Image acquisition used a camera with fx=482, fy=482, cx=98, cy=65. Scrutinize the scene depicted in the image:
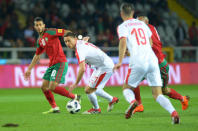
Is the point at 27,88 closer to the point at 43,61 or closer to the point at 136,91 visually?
the point at 43,61

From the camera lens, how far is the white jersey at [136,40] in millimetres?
8047

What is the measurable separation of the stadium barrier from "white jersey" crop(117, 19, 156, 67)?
11.0 metres

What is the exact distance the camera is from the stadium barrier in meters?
19.0

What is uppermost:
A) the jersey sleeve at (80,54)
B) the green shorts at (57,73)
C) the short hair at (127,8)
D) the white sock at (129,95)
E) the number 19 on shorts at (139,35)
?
the short hair at (127,8)

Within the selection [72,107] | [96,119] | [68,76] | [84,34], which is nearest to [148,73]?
[96,119]

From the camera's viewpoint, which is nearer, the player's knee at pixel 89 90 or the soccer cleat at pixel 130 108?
the soccer cleat at pixel 130 108

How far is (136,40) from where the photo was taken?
8.10 m

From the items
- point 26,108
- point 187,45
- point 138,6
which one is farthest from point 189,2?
point 26,108

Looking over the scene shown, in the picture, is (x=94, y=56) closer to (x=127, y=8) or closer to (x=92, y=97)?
(x=92, y=97)

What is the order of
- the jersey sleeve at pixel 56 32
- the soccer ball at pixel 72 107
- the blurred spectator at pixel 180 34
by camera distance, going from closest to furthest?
the soccer ball at pixel 72 107 → the jersey sleeve at pixel 56 32 → the blurred spectator at pixel 180 34

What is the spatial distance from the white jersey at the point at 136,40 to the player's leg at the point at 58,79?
9.14 ft

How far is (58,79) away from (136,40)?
123 inches

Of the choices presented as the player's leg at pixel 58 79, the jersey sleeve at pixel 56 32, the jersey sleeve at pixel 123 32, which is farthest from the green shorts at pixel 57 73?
the jersey sleeve at pixel 123 32

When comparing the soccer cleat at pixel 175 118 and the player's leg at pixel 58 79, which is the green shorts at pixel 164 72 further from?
the soccer cleat at pixel 175 118
